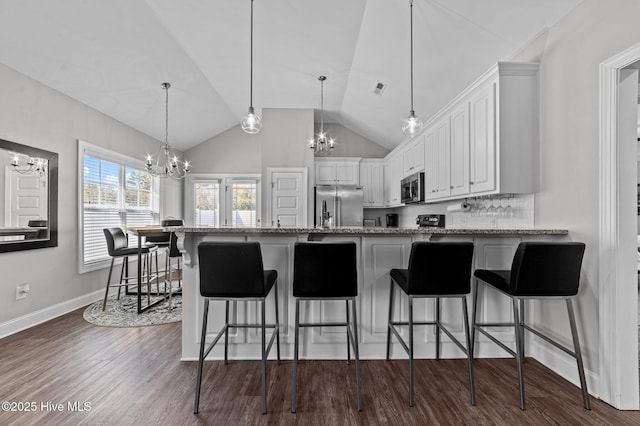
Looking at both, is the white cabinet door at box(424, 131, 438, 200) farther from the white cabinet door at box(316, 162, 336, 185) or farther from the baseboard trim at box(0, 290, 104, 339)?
the baseboard trim at box(0, 290, 104, 339)

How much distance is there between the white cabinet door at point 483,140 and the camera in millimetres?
2342

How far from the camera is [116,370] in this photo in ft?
7.13

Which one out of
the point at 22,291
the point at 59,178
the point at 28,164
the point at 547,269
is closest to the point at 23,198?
the point at 28,164

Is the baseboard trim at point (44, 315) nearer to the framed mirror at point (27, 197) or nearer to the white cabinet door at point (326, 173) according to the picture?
the framed mirror at point (27, 197)

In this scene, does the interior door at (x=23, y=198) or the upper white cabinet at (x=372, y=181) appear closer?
the interior door at (x=23, y=198)

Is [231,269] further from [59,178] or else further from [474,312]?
[59,178]

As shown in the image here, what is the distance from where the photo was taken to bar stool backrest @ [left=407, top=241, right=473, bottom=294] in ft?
5.92

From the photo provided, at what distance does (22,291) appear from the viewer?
2908mm

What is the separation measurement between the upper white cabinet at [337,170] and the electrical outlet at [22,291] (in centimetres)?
417

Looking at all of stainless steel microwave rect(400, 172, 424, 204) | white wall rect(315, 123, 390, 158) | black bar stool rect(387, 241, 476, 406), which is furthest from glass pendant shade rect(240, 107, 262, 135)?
white wall rect(315, 123, 390, 158)

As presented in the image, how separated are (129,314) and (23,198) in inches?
62.8

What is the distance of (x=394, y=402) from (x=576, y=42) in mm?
2683

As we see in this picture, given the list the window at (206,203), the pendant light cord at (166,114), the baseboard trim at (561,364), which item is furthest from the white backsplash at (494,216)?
the window at (206,203)

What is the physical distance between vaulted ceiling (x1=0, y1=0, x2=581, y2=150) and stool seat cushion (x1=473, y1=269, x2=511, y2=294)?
1.90 meters
